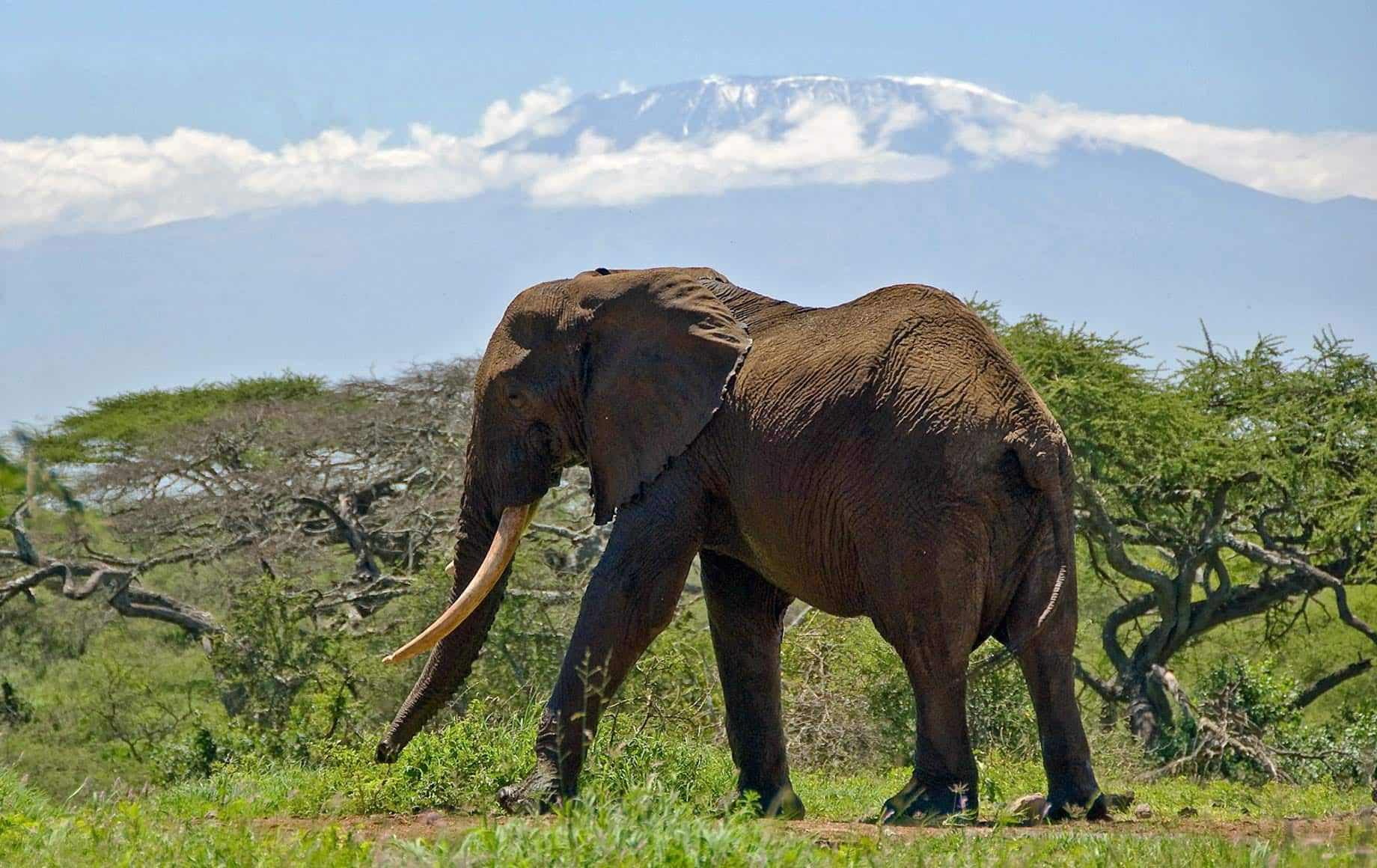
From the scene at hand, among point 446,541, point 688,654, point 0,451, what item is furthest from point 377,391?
point 0,451

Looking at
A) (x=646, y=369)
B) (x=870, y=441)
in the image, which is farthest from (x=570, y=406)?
(x=870, y=441)

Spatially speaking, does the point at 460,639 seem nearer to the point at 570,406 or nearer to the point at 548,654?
the point at 570,406

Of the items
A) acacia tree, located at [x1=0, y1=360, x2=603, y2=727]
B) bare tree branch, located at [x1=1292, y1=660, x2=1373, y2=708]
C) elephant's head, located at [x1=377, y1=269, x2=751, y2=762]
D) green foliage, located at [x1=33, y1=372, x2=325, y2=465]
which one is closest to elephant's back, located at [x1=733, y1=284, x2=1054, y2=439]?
elephant's head, located at [x1=377, y1=269, x2=751, y2=762]

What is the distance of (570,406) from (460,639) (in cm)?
143

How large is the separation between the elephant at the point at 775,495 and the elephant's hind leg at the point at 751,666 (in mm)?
12

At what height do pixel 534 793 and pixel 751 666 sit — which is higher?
pixel 751 666

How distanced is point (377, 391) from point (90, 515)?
83.3ft

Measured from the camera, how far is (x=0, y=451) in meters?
3.77

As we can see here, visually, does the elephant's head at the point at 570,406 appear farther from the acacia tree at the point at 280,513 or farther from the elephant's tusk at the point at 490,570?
the acacia tree at the point at 280,513

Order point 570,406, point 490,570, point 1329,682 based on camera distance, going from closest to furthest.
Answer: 1. point 570,406
2. point 490,570
3. point 1329,682

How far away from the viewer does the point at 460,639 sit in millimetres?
9078

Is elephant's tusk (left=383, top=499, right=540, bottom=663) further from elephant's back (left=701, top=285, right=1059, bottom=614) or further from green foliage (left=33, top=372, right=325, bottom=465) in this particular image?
green foliage (left=33, top=372, right=325, bottom=465)

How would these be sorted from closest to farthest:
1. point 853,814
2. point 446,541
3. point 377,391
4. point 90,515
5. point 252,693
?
point 90,515, point 853,814, point 252,693, point 446,541, point 377,391

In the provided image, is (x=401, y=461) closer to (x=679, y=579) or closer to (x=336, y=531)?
(x=336, y=531)
